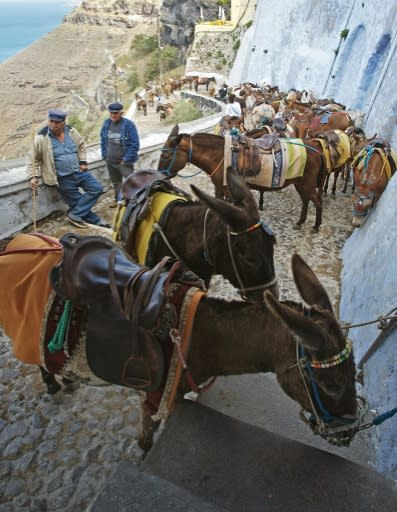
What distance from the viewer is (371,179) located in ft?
17.6

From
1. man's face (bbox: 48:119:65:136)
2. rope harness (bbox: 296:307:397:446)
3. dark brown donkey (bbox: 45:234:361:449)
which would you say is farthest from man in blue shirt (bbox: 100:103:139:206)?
rope harness (bbox: 296:307:397:446)

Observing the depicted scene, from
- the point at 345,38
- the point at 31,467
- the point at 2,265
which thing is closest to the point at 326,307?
the point at 2,265

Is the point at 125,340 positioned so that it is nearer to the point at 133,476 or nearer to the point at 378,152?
the point at 133,476

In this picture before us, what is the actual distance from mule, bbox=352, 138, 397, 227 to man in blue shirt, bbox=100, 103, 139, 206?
3.60 m

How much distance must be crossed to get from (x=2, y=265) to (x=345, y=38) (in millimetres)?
22643

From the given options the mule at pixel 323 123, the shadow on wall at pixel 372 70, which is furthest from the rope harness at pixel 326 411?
the shadow on wall at pixel 372 70

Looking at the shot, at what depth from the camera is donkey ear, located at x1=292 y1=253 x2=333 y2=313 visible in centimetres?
189

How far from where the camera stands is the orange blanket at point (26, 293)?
2338 millimetres

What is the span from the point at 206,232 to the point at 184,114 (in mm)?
19787

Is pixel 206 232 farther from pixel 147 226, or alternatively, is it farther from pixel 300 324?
pixel 300 324

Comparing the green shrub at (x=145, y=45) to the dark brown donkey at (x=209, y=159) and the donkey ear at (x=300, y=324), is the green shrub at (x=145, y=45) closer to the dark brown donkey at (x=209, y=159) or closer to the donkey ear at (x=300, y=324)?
the dark brown donkey at (x=209, y=159)

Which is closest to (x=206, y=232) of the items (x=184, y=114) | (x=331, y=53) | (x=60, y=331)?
(x=60, y=331)

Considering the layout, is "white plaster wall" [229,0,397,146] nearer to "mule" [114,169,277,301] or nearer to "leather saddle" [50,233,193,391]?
"mule" [114,169,277,301]

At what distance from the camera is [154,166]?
7961 millimetres
